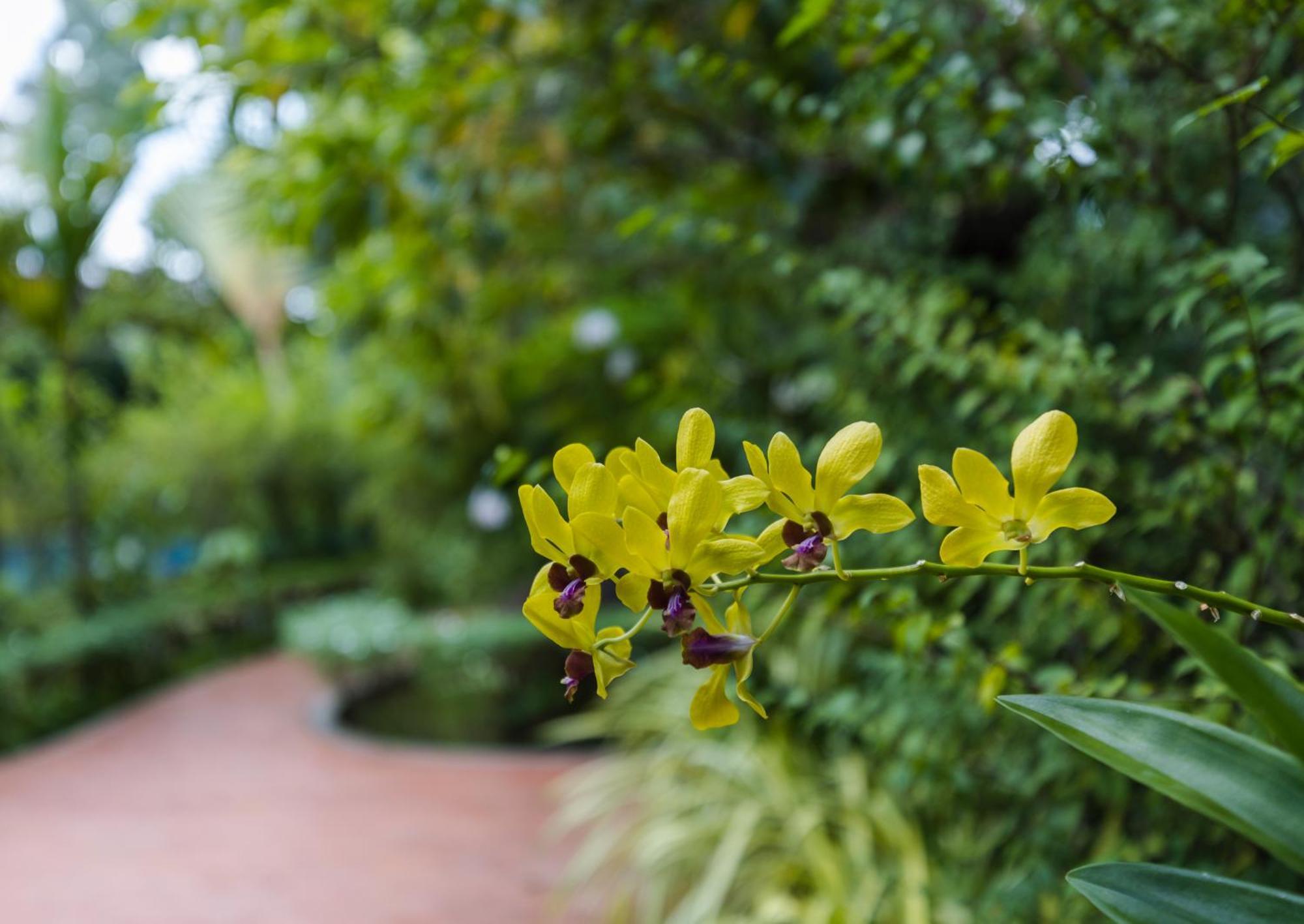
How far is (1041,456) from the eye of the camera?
1.42 ft

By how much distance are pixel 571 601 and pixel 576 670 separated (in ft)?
0.11

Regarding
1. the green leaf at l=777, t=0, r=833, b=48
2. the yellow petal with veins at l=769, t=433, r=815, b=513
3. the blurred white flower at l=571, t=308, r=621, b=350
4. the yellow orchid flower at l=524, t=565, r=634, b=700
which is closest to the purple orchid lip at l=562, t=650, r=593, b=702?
the yellow orchid flower at l=524, t=565, r=634, b=700

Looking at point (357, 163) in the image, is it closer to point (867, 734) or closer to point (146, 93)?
point (146, 93)

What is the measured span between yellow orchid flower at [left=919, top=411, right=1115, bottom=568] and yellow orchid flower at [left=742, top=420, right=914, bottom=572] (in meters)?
0.02

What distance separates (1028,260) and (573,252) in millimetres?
1291

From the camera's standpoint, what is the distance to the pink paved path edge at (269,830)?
3154 mm

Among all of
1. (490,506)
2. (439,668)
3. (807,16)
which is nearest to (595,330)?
(490,506)

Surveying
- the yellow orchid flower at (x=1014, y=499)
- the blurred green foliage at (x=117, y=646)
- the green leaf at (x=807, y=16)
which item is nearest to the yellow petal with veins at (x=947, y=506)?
the yellow orchid flower at (x=1014, y=499)

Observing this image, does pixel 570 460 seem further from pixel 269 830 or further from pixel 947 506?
pixel 269 830

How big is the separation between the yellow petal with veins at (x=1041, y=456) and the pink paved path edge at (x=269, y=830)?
7.48 ft

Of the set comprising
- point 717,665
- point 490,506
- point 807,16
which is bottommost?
point 490,506

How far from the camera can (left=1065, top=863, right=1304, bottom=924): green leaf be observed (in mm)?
423

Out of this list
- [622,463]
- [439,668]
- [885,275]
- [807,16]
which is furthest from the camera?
[439,668]

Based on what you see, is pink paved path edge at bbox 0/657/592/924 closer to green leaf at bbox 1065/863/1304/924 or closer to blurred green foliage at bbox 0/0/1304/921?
blurred green foliage at bbox 0/0/1304/921
